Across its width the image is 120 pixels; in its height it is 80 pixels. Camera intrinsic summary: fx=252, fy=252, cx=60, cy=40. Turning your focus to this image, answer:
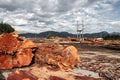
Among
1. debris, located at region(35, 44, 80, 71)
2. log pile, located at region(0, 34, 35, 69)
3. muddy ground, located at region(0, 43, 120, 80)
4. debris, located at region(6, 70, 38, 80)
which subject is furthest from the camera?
log pile, located at region(0, 34, 35, 69)

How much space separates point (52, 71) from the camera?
8.43 m

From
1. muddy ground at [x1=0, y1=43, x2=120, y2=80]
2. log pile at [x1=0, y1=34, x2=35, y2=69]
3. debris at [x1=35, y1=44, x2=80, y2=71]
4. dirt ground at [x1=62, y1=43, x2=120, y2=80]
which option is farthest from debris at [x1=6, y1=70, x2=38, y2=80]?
log pile at [x1=0, y1=34, x2=35, y2=69]

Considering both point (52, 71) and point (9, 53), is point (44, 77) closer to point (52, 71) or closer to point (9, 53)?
point (52, 71)

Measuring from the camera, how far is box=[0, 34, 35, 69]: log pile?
1332 centimetres

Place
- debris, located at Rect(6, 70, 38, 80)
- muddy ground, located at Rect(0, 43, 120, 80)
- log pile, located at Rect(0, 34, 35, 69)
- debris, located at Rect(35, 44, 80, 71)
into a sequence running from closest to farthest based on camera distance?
debris, located at Rect(6, 70, 38, 80) → muddy ground, located at Rect(0, 43, 120, 80) → debris, located at Rect(35, 44, 80, 71) → log pile, located at Rect(0, 34, 35, 69)

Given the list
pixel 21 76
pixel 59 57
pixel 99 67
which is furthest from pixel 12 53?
pixel 21 76

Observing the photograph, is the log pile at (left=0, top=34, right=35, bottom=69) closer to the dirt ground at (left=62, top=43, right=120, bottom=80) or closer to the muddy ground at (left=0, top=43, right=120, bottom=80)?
the muddy ground at (left=0, top=43, right=120, bottom=80)

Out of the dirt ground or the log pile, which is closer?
the dirt ground

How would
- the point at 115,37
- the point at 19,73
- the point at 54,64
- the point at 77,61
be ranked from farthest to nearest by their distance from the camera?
the point at 115,37
the point at 77,61
the point at 54,64
the point at 19,73

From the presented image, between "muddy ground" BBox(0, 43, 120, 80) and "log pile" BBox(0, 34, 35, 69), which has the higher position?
"log pile" BBox(0, 34, 35, 69)

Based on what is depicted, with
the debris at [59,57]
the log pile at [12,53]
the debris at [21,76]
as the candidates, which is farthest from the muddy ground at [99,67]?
the debris at [21,76]

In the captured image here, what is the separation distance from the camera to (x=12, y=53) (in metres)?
13.6

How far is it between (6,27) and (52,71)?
76174mm

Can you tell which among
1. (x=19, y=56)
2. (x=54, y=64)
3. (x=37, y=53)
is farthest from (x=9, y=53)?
(x=54, y=64)
